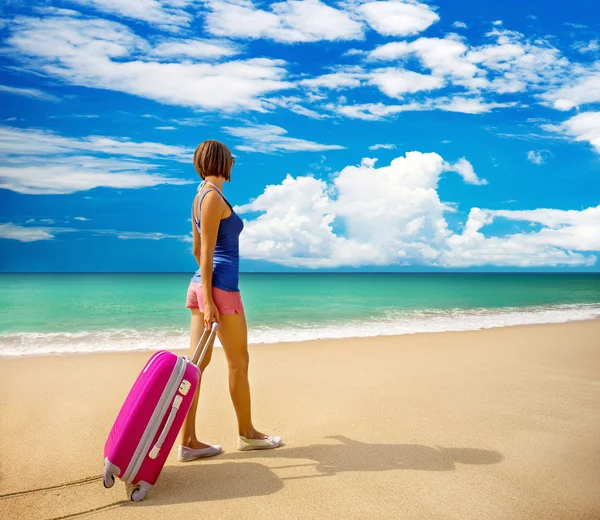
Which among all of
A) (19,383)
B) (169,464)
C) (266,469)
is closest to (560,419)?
(266,469)

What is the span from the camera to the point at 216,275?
336 centimetres

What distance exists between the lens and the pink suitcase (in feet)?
8.98

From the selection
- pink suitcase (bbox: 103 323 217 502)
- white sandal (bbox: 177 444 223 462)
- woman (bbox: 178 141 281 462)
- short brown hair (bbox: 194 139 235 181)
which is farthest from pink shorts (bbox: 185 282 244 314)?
white sandal (bbox: 177 444 223 462)

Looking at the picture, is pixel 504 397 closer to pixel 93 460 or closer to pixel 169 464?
pixel 169 464

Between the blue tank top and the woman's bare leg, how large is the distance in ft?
0.78

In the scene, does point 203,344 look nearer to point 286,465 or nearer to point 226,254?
point 226,254

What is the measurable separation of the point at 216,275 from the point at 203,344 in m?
0.47

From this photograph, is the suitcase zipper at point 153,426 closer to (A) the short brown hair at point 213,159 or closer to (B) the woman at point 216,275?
(B) the woman at point 216,275

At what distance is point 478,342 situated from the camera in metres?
9.17

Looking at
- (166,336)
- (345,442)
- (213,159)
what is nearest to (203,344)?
(213,159)

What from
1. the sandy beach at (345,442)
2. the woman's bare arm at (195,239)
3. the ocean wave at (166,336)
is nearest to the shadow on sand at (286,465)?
the sandy beach at (345,442)

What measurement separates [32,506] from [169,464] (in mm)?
879

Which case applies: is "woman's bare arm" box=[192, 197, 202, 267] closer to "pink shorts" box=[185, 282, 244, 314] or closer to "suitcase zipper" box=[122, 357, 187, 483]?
"pink shorts" box=[185, 282, 244, 314]

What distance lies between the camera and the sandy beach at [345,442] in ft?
9.28
